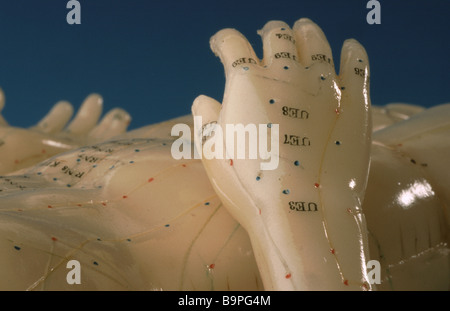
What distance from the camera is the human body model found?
2.85ft

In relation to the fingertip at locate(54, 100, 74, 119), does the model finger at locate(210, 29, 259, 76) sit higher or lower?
lower

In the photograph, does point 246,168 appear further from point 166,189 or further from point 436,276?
point 436,276

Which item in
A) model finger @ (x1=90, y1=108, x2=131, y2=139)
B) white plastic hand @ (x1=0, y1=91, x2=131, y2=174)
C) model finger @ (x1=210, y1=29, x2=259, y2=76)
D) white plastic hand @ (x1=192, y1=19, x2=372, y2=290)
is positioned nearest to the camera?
white plastic hand @ (x1=192, y1=19, x2=372, y2=290)

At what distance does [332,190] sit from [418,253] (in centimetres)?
30

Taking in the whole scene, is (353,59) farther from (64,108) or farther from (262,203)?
(64,108)

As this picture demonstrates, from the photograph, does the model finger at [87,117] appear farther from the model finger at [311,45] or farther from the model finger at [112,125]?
the model finger at [311,45]

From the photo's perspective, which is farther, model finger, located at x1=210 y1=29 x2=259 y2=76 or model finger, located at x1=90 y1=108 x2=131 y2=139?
model finger, located at x1=90 y1=108 x2=131 y2=139

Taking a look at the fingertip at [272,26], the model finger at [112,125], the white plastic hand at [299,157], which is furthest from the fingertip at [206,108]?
the model finger at [112,125]

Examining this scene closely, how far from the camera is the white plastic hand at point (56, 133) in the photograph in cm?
171

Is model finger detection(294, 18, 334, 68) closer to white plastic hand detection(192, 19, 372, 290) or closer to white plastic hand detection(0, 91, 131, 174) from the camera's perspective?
white plastic hand detection(192, 19, 372, 290)

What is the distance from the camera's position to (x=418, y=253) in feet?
3.69

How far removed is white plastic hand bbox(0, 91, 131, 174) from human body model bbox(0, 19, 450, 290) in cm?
49

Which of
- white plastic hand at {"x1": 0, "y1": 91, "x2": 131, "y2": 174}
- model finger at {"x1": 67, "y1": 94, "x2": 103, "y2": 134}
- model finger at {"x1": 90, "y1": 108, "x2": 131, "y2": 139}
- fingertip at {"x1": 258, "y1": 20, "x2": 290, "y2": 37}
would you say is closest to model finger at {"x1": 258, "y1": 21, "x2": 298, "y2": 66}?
fingertip at {"x1": 258, "y1": 20, "x2": 290, "y2": 37}
